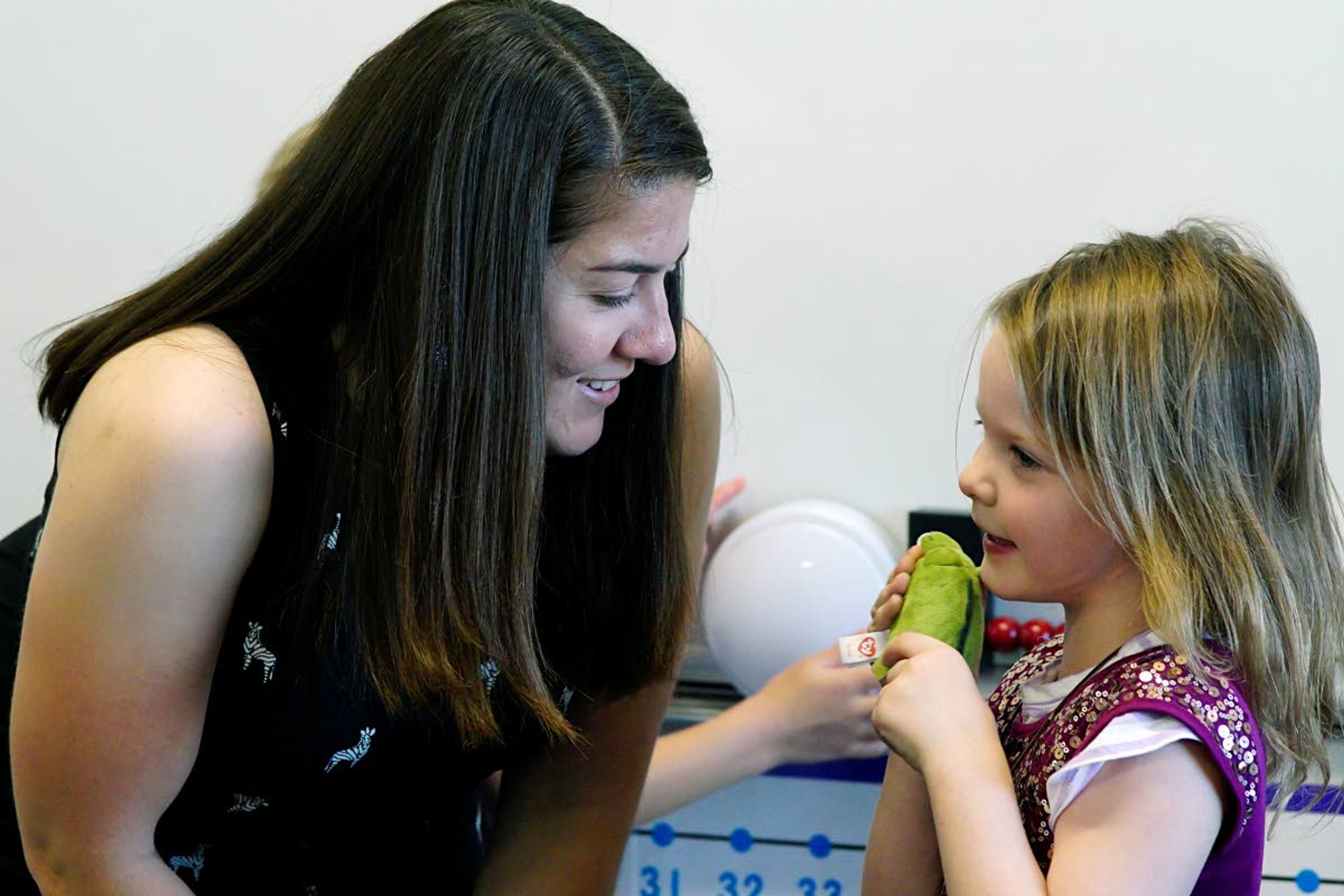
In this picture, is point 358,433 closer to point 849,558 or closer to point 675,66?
point 849,558

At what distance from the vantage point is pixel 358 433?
2.92 ft

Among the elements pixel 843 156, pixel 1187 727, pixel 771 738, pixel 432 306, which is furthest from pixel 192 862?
pixel 843 156

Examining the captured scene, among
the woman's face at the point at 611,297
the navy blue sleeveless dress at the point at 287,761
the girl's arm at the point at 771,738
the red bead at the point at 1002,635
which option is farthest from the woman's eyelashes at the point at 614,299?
the red bead at the point at 1002,635

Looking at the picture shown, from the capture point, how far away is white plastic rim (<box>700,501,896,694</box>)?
1.37m

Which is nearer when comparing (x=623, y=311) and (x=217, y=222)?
(x=623, y=311)

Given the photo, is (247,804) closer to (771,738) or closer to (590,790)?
(590,790)

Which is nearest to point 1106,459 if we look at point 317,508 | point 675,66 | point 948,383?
point 317,508

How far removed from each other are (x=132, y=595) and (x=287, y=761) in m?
0.18

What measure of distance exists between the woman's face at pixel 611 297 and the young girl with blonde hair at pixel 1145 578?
0.22m

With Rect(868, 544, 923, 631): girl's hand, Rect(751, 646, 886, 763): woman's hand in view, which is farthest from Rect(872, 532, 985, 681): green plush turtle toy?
Rect(751, 646, 886, 763): woman's hand

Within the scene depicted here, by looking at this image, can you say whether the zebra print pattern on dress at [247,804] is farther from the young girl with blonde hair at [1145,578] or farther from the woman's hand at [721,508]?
the woman's hand at [721,508]

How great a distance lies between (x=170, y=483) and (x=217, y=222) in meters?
0.87

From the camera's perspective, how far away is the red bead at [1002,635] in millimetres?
1397

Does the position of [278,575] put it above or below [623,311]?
below
